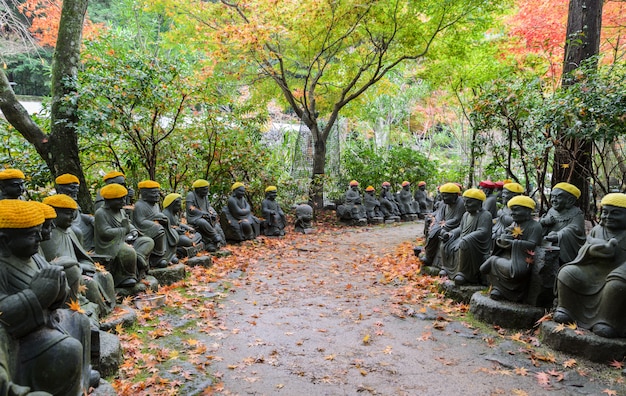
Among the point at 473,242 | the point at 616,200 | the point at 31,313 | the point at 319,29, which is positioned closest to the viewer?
the point at 31,313

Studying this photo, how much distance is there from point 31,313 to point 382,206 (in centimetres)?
1510

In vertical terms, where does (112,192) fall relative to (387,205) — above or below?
above

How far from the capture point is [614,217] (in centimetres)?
445

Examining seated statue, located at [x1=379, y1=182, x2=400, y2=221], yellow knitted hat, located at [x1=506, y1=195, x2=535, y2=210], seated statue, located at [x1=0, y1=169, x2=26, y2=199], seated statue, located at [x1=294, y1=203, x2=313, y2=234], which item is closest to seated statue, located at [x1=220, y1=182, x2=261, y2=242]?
seated statue, located at [x1=294, y1=203, x2=313, y2=234]

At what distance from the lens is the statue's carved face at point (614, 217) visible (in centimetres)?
443

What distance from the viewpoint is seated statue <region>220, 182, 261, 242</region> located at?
10906mm

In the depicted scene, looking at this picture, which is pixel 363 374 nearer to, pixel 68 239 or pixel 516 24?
pixel 68 239

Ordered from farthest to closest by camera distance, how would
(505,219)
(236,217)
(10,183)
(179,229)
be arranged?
1. (236,217)
2. (179,229)
3. (505,219)
4. (10,183)

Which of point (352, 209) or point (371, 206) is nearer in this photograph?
point (352, 209)

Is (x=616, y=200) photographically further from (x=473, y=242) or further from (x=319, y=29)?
(x=319, y=29)

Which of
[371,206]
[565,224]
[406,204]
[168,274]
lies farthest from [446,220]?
[406,204]

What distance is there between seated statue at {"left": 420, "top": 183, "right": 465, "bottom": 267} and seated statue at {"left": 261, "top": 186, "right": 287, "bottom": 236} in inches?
215

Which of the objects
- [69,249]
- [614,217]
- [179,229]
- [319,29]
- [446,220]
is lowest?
[179,229]

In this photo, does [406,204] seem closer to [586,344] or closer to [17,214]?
[586,344]
